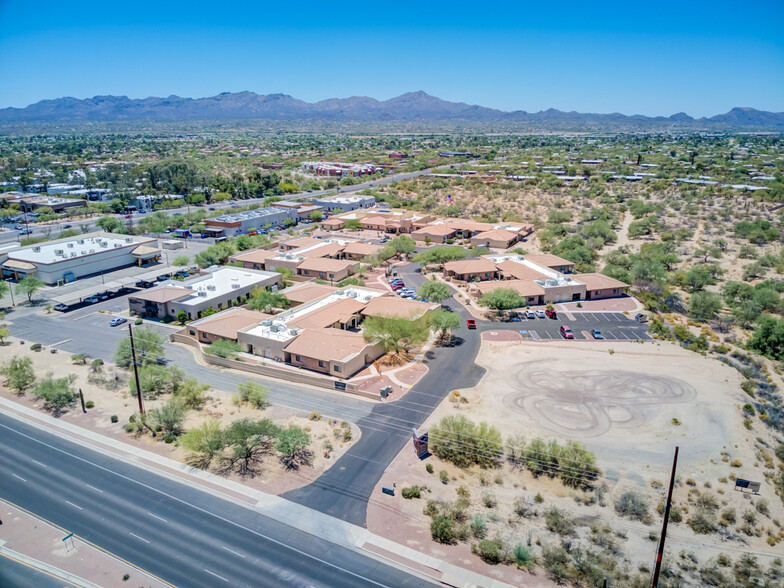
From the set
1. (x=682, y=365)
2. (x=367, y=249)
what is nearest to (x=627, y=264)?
(x=682, y=365)

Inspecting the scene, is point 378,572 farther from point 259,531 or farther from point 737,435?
point 737,435

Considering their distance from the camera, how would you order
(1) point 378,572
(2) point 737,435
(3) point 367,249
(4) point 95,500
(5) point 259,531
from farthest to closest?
(3) point 367,249 → (2) point 737,435 → (4) point 95,500 → (5) point 259,531 → (1) point 378,572

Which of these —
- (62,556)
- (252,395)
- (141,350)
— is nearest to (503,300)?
(252,395)

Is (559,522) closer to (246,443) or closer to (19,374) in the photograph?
(246,443)

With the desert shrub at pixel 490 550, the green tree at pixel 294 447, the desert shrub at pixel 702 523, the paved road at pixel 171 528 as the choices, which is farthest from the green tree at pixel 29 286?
the desert shrub at pixel 702 523

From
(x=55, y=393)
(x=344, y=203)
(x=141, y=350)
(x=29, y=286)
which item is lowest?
(x=55, y=393)

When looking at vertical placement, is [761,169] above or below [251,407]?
above
